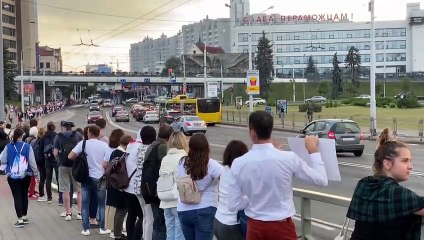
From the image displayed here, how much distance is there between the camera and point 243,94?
127m

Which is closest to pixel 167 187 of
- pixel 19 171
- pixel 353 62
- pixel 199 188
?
pixel 199 188

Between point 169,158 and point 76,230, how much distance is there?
4.05 m

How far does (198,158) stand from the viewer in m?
5.59

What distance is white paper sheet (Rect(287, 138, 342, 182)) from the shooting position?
4531 mm

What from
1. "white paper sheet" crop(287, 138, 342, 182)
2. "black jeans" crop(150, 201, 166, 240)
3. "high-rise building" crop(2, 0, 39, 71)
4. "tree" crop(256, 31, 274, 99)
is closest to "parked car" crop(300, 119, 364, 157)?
"black jeans" crop(150, 201, 166, 240)

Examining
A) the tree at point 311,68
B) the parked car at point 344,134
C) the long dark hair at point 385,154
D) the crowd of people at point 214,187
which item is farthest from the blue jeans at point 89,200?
the tree at point 311,68

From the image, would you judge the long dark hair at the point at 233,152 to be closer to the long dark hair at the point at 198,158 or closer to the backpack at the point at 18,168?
the long dark hair at the point at 198,158

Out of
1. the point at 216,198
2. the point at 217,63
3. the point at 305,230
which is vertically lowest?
the point at 305,230

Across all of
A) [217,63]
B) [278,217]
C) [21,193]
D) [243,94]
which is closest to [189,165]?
[278,217]

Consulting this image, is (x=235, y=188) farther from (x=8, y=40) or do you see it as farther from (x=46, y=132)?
(x=8, y=40)

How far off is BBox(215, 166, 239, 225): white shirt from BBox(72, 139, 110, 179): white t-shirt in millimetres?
4460

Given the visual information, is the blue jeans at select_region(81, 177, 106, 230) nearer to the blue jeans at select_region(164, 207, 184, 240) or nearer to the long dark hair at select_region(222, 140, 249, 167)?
the blue jeans at select_region(164, 207, 184, 240)

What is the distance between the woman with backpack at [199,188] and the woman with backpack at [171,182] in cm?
53

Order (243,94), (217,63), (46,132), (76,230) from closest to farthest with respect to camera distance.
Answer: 1. (76,230)
2. (46,132)
3. (243,94)
4. (217,63)
